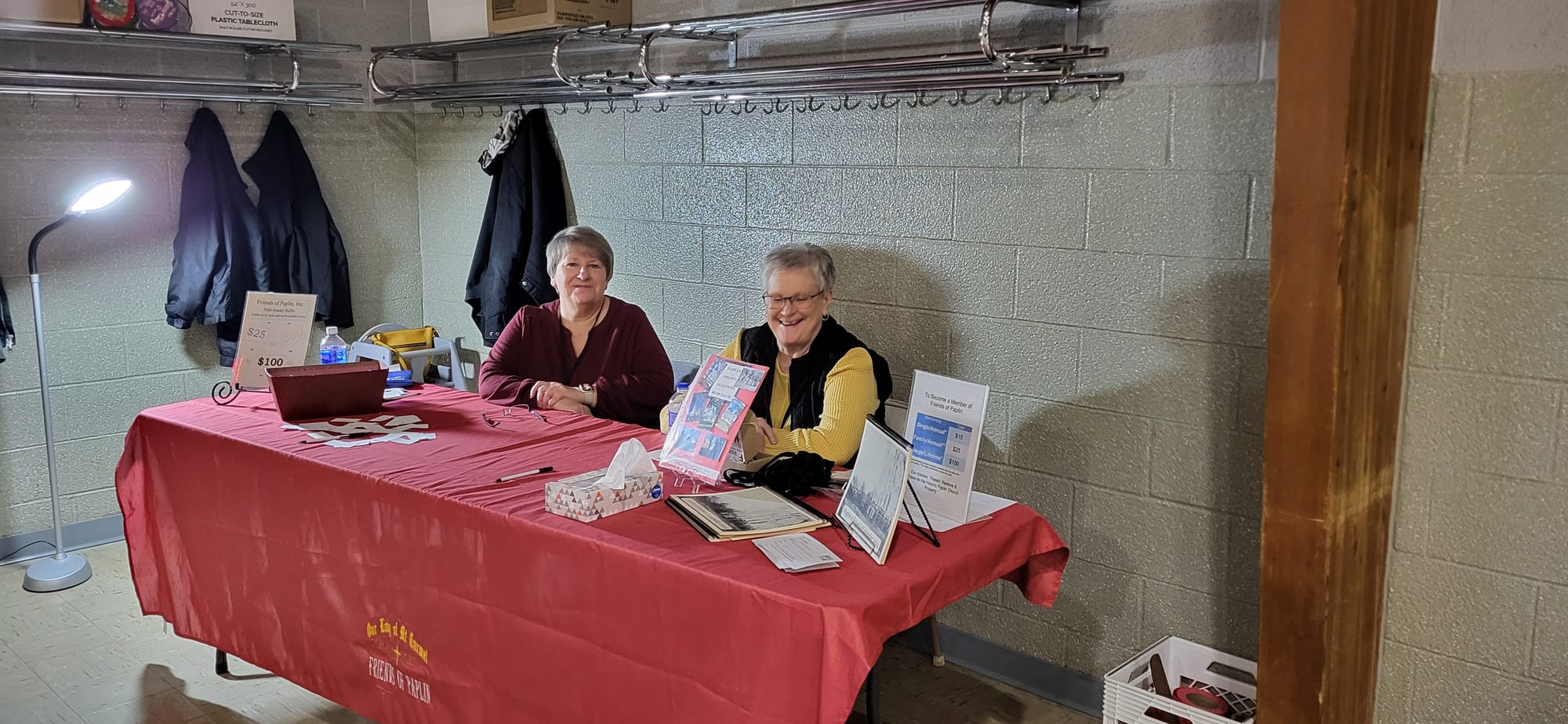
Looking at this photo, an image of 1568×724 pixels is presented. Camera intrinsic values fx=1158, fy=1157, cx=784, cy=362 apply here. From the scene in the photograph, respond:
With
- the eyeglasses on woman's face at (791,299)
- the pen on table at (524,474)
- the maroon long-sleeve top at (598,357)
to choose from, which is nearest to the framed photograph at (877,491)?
the pen on table at (524,474)

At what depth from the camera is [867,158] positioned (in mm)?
3391

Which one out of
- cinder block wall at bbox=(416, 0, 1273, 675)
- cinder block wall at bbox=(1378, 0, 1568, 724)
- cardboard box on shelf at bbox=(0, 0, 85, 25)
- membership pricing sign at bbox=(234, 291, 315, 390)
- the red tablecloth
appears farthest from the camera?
cardboard box on shelf at bbox=(0, 0, 85, 25)

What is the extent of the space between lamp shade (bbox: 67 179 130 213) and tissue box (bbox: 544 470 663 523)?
2.32m

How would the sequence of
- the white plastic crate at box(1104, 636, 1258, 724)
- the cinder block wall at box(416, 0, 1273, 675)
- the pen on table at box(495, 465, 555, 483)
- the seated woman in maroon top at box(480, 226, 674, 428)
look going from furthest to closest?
the seated woman in maroon top at box(480, 226, 674, 428) → the cinder block wall at box(416, 0, 1273, 675) → the pen on table at box(495, 465, 555, 483) → the white plastic crate at box(1104, 636, 1258, 724)

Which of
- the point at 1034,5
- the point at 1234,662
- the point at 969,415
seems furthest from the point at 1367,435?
the point at 1034,5

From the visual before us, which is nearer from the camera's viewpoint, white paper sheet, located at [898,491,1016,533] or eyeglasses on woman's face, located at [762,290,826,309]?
white paper sheet, located at [898,491,1016,533]

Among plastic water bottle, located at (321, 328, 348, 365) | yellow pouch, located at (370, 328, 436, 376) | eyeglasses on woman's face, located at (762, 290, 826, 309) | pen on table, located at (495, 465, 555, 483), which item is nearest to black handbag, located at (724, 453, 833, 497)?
pen on table, located at (495, 465, 555, 483)

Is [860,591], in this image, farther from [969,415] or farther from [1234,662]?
[1234,662]

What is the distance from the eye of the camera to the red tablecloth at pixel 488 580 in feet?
6.38

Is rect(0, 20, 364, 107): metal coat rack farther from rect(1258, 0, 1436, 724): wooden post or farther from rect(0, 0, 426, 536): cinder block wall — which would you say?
rect(1258, 0, 1436, 724): wooden post

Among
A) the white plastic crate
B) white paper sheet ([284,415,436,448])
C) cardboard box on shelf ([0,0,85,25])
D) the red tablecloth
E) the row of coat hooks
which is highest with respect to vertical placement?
cardboard box on shelf ([0,0,85,25])

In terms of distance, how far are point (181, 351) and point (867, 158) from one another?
113 inches

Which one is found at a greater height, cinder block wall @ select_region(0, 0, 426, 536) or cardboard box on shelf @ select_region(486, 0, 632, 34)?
cardboard box on shelf @ select_region(486, 0, 632, 34)

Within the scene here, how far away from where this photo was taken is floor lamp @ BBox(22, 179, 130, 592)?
379cm
